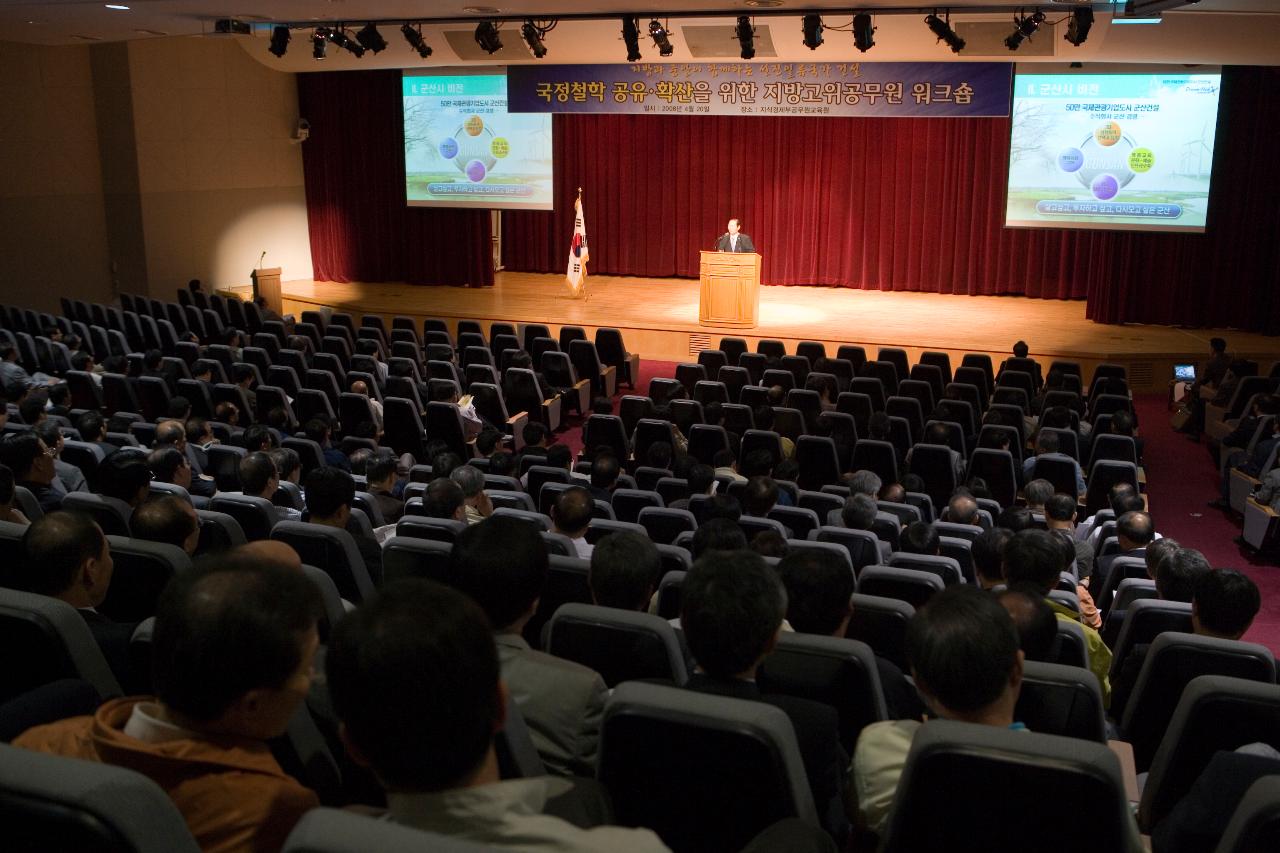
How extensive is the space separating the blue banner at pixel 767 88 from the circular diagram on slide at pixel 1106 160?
47.4 inches

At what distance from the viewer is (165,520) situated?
3.79 meters

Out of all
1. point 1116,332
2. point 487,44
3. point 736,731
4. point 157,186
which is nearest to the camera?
point 736,731

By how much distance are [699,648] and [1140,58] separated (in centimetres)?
1089

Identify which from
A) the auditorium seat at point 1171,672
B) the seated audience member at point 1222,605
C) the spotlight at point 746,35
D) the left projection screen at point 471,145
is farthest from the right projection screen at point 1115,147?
the auditorium seat at point 1171,672

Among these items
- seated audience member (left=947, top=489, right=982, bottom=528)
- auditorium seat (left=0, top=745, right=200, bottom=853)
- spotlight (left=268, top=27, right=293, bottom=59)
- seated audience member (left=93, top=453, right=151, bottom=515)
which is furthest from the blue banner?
auditorium seat (left=0, top=745, right=200, bottom=853)

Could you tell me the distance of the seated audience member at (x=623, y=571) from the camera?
323 centimetres

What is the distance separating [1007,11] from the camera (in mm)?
10539

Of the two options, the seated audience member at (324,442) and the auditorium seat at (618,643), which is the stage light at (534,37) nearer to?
the seated audience member at (324,442)

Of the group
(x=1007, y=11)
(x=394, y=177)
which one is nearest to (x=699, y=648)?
(x=1007, y=11)

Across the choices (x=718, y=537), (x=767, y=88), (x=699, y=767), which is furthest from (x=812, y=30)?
(x=699, y=767)

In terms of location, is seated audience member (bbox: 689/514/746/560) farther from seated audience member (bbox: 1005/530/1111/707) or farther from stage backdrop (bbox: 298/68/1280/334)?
stage backdrop (bbox: 298/68/1280/334)

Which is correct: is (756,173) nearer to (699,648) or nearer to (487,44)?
(487,44)

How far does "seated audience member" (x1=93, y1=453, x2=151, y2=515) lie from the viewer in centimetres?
462

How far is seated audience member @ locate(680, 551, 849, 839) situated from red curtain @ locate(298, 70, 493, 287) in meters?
15.3
